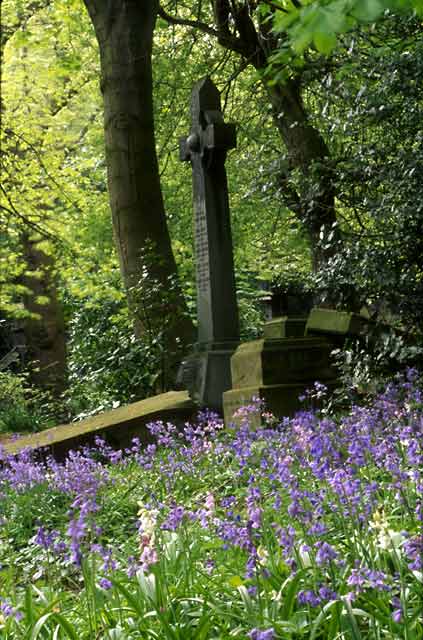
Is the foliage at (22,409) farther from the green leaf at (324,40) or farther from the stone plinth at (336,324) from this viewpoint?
the green leaf at (324,40)

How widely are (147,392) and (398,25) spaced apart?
5.68m

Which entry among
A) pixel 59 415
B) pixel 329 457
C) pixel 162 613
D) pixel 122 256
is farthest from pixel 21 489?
pixel 59 415

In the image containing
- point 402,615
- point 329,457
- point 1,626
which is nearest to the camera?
point 402,615

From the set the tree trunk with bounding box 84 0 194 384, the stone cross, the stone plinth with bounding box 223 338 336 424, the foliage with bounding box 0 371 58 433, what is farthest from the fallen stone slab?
the foliage with bounding box 0 371 58 433

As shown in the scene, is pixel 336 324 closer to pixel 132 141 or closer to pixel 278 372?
pixel 278 372

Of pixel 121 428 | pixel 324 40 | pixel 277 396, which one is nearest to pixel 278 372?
pixel 277 396

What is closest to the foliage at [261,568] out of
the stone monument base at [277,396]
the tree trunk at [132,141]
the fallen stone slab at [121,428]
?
the stone monument base at [277,396]

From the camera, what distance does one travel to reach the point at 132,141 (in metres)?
12.6

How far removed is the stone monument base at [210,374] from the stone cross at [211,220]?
0.23 metres

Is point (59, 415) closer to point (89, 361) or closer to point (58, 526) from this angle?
point (89, 361)

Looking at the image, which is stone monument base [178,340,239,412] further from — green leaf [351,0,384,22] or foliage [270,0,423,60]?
green leaf [351,0,384,22]

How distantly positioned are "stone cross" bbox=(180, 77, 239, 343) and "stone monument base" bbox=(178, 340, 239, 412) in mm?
234

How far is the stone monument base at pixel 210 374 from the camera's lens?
31.9 ft

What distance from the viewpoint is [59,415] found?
52.0 ft
